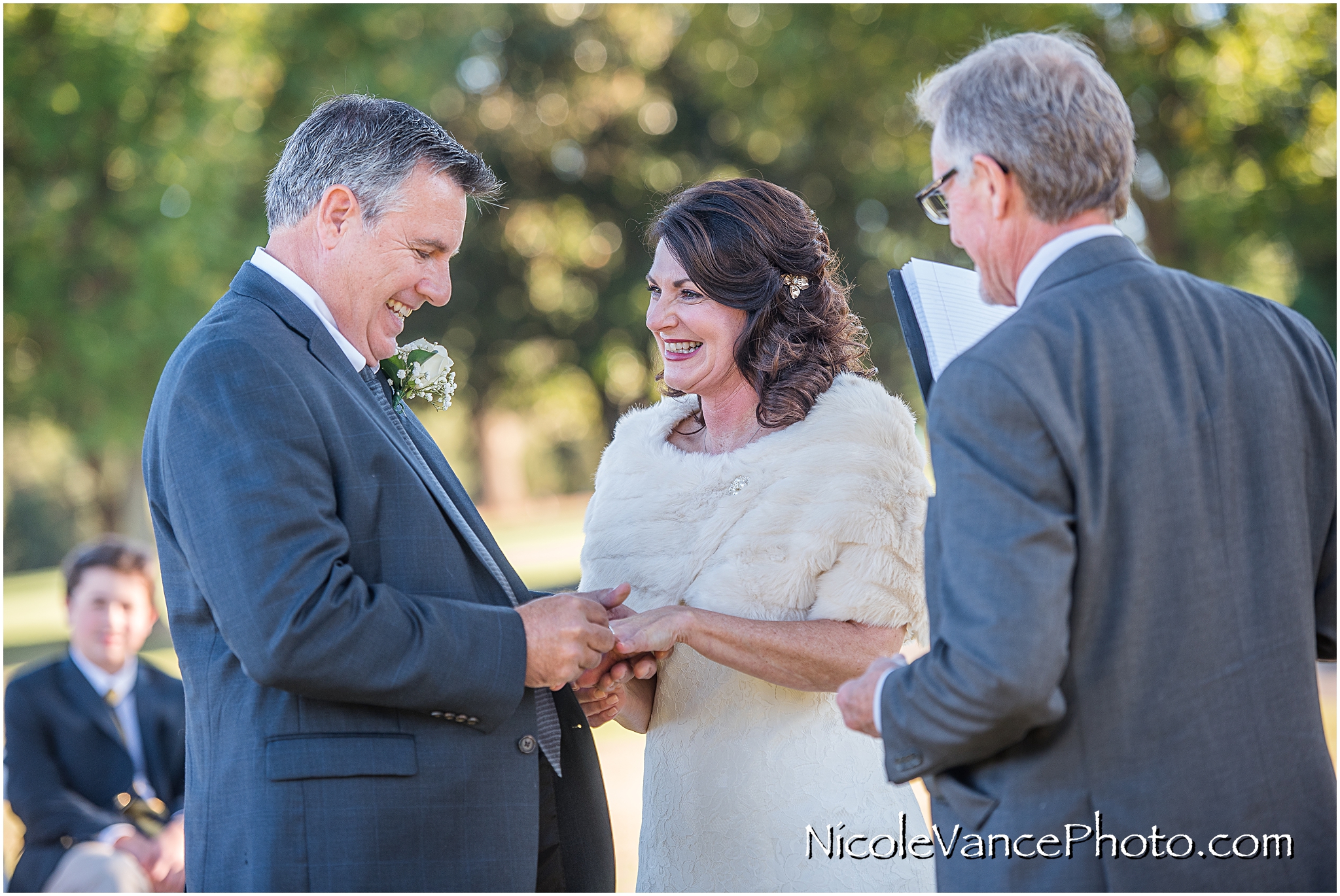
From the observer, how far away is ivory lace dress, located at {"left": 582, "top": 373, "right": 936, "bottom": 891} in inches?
124

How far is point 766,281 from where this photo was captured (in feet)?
11.6

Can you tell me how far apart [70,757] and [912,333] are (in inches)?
162

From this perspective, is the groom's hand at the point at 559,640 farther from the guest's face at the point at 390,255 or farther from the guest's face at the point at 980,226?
the guest's face at the point at 980,226

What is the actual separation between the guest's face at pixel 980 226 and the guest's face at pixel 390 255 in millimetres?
1182

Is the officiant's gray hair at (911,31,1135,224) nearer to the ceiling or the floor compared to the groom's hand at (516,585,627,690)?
nearer to the ceiling

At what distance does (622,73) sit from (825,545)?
20253 mm

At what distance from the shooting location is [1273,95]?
34.9 feet

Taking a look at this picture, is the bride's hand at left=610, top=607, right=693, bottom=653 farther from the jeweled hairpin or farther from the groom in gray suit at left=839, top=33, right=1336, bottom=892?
the jeweled hairpin

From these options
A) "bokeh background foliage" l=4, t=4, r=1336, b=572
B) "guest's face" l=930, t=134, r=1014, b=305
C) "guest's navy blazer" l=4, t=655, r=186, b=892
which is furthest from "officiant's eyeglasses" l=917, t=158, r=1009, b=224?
"guest's navy blazer" l=4, t=655, r=186, b=892

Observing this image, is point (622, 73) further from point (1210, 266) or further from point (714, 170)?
point (1210, 266)

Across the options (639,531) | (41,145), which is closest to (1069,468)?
(639,531)

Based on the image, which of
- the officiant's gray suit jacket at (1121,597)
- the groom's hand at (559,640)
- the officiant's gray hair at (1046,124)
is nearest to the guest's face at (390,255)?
the groom's hand at (559,640)

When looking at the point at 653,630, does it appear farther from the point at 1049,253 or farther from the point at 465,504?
the point at 1049,253

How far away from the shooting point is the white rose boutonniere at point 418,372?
3.27 meters
